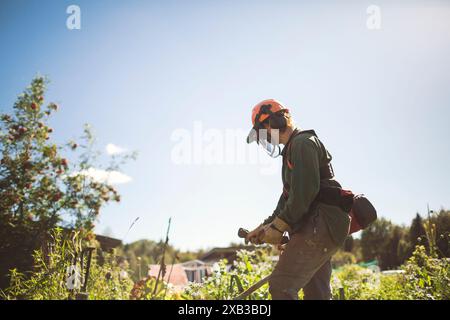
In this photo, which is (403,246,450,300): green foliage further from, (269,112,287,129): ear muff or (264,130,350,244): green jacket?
(269,112,287,129): ear muff

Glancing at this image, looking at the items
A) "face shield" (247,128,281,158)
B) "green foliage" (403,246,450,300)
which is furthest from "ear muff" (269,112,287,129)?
"green foliage" (403,246,450,300)

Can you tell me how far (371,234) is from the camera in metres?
28.2

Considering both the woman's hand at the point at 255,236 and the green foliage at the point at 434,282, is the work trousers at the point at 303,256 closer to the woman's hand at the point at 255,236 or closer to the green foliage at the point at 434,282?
the woman's hand at the point at 255,236

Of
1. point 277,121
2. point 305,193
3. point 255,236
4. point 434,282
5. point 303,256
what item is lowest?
point 434,282

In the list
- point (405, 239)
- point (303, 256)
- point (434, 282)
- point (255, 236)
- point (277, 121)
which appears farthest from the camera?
point (405, 239)

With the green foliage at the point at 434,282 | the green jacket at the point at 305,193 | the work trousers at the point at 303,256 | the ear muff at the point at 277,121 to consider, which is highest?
the ear muff at the point at 277,121

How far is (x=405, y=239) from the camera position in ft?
33.5

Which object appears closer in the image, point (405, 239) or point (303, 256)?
point (303, 256)

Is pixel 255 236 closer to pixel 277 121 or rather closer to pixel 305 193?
pixel 305 193

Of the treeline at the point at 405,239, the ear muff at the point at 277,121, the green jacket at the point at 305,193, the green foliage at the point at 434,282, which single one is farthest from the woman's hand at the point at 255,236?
the green foliage at the point at 434,282

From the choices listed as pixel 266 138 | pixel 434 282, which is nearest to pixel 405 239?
pixel 434 282

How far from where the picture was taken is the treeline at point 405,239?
4969 millimetres

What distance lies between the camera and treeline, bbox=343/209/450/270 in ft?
16.3

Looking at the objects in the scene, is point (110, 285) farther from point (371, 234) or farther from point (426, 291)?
point (371, 234)
